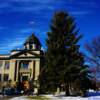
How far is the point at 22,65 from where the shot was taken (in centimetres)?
7231

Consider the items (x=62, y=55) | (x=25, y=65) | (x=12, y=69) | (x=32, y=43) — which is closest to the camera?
(x=62, y=55)

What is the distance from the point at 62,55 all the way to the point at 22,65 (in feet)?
84.8

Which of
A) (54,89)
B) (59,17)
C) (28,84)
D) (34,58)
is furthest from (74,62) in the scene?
(34,58)

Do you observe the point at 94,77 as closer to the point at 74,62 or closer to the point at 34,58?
the point at 74,62

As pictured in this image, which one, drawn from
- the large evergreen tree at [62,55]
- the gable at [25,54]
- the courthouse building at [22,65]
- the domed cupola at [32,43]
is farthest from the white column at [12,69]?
the large evergreen tree at [62,55]

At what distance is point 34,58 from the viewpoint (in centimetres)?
7169

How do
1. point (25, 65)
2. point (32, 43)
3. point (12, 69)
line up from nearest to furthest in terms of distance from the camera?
1. point (25, 65)
2. point (12, 69)
3. point (32, 43)

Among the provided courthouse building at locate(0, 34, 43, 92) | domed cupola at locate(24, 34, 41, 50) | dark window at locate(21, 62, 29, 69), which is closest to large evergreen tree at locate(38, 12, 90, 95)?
courthouse building at locate(0, 34, 43, 92)

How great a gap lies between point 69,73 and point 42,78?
4.60m

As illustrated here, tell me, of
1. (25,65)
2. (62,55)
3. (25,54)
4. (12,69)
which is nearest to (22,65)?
(25,65)

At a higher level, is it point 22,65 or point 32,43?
point 32,43

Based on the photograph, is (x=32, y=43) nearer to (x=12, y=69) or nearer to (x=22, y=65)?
(x=22, y=65)

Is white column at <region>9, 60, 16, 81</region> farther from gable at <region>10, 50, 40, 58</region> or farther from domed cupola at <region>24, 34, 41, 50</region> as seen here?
domed cupola at <region>24, 34, 41, 50</region>

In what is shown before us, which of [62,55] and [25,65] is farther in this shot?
[25,65]
